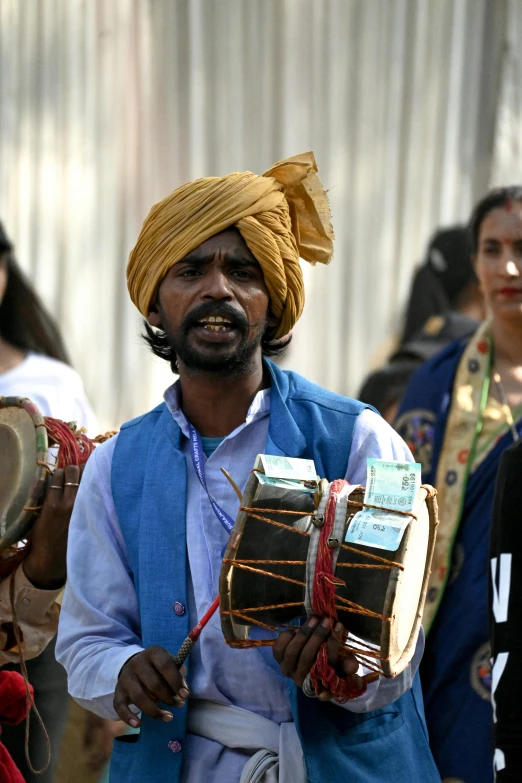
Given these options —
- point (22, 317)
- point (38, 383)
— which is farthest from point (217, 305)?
point (22, 317)

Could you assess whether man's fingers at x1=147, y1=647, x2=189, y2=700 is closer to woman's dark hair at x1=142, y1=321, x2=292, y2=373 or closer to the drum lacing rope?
the drum lacing rope

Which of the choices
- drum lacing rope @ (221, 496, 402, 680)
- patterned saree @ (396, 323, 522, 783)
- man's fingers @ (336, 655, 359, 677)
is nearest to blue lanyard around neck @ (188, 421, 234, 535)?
drum lacing rope @ (221, 496, 402, 680)


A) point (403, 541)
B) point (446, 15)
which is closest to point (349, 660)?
point (403, 541)

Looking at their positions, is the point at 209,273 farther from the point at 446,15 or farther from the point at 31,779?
the point at 446,15

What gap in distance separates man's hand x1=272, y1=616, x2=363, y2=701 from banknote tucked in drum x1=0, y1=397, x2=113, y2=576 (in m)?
1.19

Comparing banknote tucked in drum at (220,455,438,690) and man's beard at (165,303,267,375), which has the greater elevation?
man's beard at (165,303,267,375)

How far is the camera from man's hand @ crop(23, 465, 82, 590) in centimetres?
354

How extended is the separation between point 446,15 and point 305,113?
952 millimetres

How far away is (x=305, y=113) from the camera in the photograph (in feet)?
22.8

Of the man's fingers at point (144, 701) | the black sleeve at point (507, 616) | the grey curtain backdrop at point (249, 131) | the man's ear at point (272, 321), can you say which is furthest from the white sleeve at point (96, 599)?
the grey curtain backdrop at point (249, 131)

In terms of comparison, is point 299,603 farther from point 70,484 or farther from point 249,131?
point 249,131

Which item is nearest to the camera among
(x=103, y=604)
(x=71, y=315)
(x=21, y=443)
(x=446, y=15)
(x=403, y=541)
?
(x=403, y=541)

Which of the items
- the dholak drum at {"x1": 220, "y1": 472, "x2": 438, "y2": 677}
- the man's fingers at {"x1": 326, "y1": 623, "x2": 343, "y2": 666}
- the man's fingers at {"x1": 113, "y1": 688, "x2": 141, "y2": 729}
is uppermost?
the dholak drum at {"x1": 220, "y1": 472, "x2": 438, "y2": 677}

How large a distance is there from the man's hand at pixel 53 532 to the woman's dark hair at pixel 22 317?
196 cm
